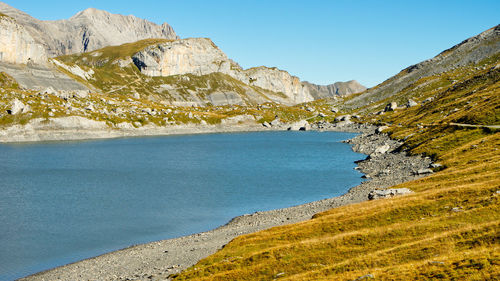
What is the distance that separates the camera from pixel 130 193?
303 feet

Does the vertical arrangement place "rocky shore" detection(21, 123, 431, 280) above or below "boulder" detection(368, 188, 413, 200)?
below

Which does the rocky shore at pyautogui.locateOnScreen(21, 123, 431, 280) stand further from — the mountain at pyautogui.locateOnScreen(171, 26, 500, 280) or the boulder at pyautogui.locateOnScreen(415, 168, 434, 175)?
the mountain at pyautogui.locateOnScreen(171, 26, 500, 280)

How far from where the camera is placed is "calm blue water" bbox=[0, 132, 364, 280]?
5859cm

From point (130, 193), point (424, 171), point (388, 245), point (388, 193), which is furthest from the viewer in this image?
point (130, 193)

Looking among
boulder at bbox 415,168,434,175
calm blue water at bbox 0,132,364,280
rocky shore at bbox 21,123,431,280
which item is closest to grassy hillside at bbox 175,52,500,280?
rocky shore at bbox 21,123,431,280

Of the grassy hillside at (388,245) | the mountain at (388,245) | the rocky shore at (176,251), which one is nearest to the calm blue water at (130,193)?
the rocky shore at (176,251)

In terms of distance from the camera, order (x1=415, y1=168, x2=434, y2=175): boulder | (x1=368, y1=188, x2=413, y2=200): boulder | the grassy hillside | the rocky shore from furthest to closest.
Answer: (x1=415, y1=168, x2=434, y2=175): boulder, (x1=368, y1=188, x2=413, y2=200): boulder, the rocky shore, the grassy hillside

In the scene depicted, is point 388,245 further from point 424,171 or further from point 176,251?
point 424,171

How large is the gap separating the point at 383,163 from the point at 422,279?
89.5m

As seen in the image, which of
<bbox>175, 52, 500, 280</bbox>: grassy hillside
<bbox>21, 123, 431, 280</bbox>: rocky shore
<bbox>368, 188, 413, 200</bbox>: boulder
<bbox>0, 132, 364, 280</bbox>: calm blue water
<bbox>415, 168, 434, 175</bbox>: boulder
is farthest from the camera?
<bbox>415, 168, 434, 175</bbox>: boulder

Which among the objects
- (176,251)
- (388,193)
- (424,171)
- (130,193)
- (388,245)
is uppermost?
(388,245)

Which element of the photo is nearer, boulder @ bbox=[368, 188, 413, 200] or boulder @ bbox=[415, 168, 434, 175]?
boulder @ bbox=[368, 188, 413, 200]

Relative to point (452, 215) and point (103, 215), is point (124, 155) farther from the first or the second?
point (452, 215)

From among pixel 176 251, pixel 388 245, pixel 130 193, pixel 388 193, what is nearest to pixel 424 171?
pixel 388 193
